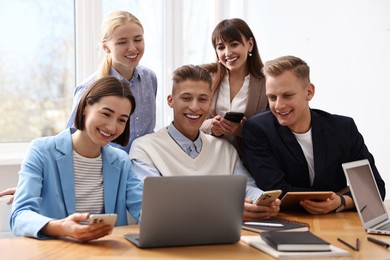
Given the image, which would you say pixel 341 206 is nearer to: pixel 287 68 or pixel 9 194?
pixel 287 68

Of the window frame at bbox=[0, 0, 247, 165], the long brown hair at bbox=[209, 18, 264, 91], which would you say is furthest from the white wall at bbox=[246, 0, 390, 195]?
the long brown hair at bbox=[209, 18, 264, 91]

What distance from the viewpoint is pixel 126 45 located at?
312 cm

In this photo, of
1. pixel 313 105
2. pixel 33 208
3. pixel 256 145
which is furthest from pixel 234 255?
pixel 313 105

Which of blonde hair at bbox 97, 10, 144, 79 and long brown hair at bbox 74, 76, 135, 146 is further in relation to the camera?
blonde hair at bbox 97, 10, 144, 79

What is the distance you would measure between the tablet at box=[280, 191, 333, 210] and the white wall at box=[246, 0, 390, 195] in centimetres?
221

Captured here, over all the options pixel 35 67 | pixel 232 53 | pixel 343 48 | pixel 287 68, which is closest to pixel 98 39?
pixel 35 67

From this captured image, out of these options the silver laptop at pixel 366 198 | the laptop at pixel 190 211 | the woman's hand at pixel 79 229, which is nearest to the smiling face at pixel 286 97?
the silver laptop at pixel 366 198

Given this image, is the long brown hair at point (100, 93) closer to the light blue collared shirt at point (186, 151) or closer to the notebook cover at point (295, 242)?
the light blue collared shirt at point (186, 151)

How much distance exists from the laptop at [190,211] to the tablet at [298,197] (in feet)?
1.80

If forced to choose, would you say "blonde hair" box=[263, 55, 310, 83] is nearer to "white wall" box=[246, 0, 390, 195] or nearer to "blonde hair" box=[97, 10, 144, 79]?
"blonde hair" box=[97, 10, 144, 79]

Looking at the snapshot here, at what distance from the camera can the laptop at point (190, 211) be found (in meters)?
2.04

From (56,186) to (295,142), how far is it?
1.07 metres

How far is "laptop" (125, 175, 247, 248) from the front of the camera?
204 cm

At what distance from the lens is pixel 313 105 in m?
5.17
